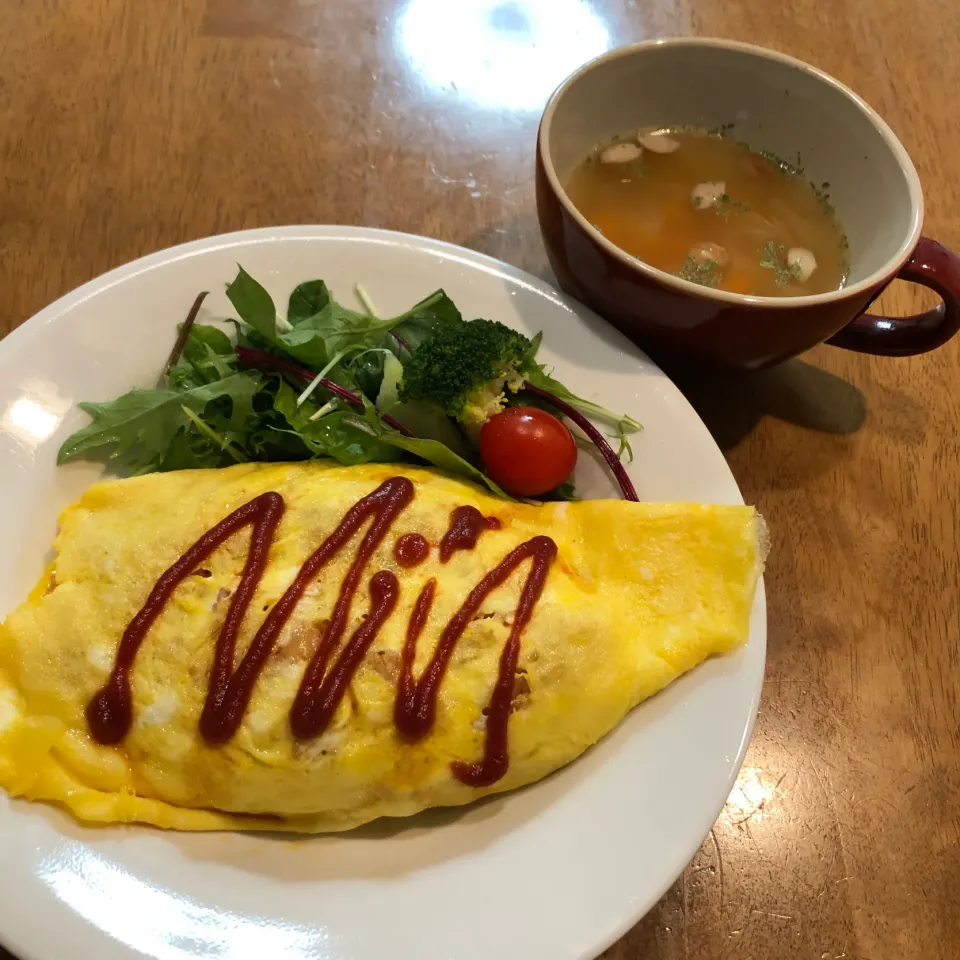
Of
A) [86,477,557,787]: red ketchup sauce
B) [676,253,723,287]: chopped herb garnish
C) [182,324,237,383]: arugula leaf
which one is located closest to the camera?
[86,477,557,787]: red ketchup sauce

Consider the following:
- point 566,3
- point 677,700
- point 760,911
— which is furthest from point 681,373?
point 566,3

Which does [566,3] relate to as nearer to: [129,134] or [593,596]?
[129,134]

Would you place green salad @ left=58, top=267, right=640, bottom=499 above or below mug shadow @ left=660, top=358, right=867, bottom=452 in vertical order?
above

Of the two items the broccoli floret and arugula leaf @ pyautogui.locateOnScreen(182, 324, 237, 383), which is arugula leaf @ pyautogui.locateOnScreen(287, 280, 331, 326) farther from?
the broccoli floret

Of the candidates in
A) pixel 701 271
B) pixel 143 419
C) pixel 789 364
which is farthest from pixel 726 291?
pixel 143 419

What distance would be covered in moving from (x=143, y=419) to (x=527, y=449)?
0.88 m

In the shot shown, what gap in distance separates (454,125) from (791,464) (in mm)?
1669

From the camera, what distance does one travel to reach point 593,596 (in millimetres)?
1730

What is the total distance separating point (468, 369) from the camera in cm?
180

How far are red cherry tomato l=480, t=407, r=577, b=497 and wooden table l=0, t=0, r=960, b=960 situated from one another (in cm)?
65

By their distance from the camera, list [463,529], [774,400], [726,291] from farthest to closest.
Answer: [774,400]
[726,291]
[463,529]

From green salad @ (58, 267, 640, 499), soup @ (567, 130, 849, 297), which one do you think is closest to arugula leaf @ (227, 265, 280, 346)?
green salad @ (58, 267, 640, 499)

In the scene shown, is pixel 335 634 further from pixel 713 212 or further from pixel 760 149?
pixel 760 149

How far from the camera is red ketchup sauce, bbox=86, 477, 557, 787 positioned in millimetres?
1508
